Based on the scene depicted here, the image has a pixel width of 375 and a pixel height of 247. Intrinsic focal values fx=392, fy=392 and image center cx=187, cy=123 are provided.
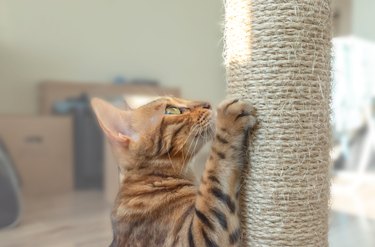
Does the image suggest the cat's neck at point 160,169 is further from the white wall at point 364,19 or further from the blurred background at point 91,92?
the white wall at point 364,19

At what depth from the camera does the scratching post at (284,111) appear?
2.58ft

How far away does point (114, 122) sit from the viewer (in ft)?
3.09

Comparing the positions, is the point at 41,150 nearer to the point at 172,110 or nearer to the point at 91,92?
the point at 91,92

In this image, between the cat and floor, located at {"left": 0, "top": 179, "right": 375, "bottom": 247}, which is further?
floor, located at {"left": 0, "top": 179, "right": 375, "bottom": 247}

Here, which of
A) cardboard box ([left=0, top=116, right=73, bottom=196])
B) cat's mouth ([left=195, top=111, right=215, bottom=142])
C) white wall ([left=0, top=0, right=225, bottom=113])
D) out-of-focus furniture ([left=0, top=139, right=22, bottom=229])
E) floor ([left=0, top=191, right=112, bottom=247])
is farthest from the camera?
white wall ([left=0, top=0, right=225, bottom=113])

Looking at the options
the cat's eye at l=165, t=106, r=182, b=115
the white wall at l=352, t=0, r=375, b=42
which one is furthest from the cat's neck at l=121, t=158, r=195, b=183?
the white wall at l=352, t=0, r=375, b=42

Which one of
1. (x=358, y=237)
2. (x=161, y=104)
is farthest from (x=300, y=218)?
(x=358, y=237)

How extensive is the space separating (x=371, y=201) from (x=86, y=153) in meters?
1.83

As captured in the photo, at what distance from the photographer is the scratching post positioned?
0.79 meters

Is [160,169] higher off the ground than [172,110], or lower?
lower

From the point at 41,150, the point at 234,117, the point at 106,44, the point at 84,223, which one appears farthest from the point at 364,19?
the point at 234,117

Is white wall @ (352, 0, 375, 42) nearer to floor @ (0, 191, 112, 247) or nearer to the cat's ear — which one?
floor @ (0, 191, 112, 247)

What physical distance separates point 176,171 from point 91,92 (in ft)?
6.76

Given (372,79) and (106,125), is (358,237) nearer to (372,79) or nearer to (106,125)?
(106,125)
